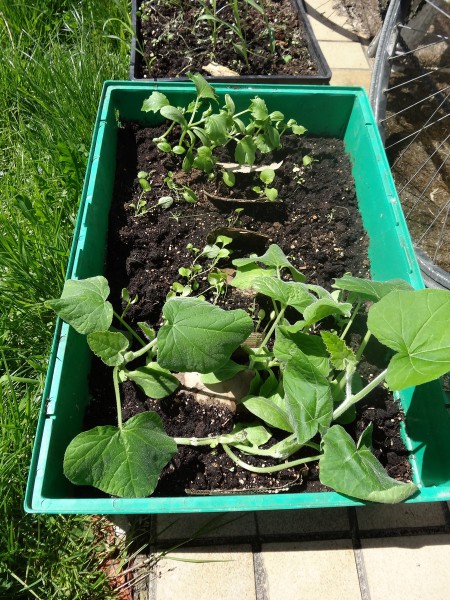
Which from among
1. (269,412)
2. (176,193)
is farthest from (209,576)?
(176,193)

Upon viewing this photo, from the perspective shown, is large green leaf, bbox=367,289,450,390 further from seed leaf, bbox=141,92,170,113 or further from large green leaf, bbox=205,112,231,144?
seed leaf, bbox=141,92,170,113

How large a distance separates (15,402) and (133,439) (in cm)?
46

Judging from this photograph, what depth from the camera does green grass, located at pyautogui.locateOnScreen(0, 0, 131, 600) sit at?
1.33 m

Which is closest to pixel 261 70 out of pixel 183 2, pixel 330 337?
pixel 183 2

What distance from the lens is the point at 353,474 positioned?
1.05 meters

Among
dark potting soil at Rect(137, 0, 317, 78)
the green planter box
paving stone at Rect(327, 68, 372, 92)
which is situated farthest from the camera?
paving stone at Rect(327, 68, 372, 92)

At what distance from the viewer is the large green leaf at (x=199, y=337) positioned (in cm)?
109

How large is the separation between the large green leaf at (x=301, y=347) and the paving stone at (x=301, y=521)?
0.50 metres

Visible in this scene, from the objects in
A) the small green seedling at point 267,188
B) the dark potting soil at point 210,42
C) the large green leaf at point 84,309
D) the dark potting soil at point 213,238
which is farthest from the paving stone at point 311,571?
the dark potting soil at point 210,42

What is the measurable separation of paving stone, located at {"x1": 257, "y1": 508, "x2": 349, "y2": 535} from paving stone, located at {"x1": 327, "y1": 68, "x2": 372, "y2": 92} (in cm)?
197

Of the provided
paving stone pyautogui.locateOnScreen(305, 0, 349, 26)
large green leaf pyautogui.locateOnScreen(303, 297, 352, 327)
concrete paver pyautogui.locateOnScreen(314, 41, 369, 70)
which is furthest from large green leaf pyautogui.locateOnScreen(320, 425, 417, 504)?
paving stone pyautogui.locateOnScreen(305, 0, 349, 26)

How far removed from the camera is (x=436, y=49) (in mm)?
2232

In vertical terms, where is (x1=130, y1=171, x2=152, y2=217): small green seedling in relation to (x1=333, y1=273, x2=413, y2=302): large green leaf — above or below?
below

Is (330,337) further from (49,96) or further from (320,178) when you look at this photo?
(49,96)
